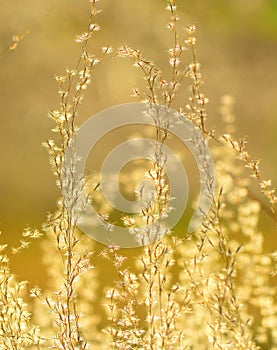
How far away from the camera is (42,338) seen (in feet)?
10.2

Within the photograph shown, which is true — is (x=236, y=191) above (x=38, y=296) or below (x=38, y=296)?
above

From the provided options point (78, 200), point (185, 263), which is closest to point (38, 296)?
point (78, 200)

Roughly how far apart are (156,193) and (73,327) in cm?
77

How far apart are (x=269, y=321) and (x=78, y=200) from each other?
194 cm

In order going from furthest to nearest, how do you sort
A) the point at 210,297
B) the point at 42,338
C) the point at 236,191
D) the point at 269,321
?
1. the point at 269,321
2. the point at 236,191
3. the point at 42,338
4. the point at 210,297

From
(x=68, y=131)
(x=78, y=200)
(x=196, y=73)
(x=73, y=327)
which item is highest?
(x=196, y=73)

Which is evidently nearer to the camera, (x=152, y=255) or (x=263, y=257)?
(x=152, y=255)

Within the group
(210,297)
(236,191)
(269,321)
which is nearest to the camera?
(210,297)

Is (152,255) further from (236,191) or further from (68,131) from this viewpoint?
(236,191)

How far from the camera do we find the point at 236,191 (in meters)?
4.05

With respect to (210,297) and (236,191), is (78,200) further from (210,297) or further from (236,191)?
(236,191)

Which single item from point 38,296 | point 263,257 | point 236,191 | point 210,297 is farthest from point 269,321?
point 38,296

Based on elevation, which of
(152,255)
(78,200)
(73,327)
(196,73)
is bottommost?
(73,327)

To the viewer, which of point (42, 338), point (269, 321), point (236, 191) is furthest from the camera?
point (269, 321)
